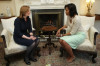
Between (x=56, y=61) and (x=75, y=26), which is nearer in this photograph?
(x=75, y=26)

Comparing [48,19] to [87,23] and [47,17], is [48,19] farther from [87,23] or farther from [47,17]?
[87,23]

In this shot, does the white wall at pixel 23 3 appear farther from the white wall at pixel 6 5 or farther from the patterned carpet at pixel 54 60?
the patterned carpet at pixel 54 60

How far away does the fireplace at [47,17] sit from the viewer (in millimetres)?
3215

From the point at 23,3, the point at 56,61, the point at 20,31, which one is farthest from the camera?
the point at 23,3

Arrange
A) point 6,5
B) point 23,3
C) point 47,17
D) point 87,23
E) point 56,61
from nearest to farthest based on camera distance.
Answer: point 56,61 → point 87,23 → point 23,3 → point 6,5 → point 47,17

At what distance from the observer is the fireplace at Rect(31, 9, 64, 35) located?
3.21m

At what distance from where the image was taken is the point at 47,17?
3.50 meters

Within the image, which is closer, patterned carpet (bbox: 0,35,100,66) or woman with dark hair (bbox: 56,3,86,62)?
woman with dark hair (bbox: 56,3,86,62)

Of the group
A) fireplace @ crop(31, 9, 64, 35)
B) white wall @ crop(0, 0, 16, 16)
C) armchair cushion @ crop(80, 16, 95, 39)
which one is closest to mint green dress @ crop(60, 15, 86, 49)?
armchair cushion @ crop(80, 16, 95, 39)

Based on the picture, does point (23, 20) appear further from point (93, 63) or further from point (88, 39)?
point (93, 63)

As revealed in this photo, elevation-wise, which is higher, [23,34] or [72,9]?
[72,9]

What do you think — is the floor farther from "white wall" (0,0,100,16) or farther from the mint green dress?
"white wall" (0,0,100,16)

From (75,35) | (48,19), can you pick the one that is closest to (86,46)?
(75,35)

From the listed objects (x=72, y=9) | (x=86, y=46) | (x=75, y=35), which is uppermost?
(x=72, y=9)
